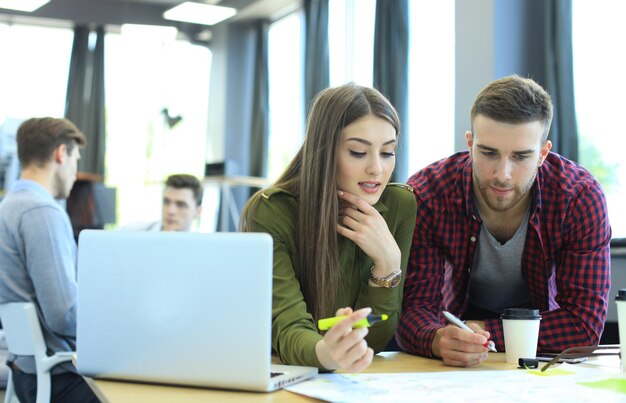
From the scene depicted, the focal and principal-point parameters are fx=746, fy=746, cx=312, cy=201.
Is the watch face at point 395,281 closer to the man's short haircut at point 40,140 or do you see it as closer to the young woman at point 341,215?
the young woman at point 341,215

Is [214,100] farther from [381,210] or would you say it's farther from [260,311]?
[260,311]

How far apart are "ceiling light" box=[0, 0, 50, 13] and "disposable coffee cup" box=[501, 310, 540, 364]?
835 cm

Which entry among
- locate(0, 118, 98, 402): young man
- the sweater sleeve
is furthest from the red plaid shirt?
locate(0, 118, 98, 402): young man

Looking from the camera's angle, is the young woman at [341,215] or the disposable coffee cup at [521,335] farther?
the young woman at [341,215]

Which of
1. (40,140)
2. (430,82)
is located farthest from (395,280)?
(430,82)

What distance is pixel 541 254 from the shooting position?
2039 mm

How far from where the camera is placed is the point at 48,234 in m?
2.46

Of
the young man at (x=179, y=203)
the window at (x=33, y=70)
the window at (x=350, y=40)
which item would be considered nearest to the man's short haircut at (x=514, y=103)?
the young man at (x=179, y=203)

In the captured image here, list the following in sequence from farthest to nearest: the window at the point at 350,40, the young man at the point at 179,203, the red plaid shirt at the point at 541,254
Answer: the window at the point at 350,40, the young man at the point at 179,203, the red plaid shirt at the point at 541,254

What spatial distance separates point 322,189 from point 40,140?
1797 millimetres

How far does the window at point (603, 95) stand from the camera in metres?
4.00

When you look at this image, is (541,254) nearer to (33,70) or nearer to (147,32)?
(147,32)

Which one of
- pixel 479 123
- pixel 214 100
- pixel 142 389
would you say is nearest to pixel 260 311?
pixel 142 389

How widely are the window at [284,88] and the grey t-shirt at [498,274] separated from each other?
17.6ft
